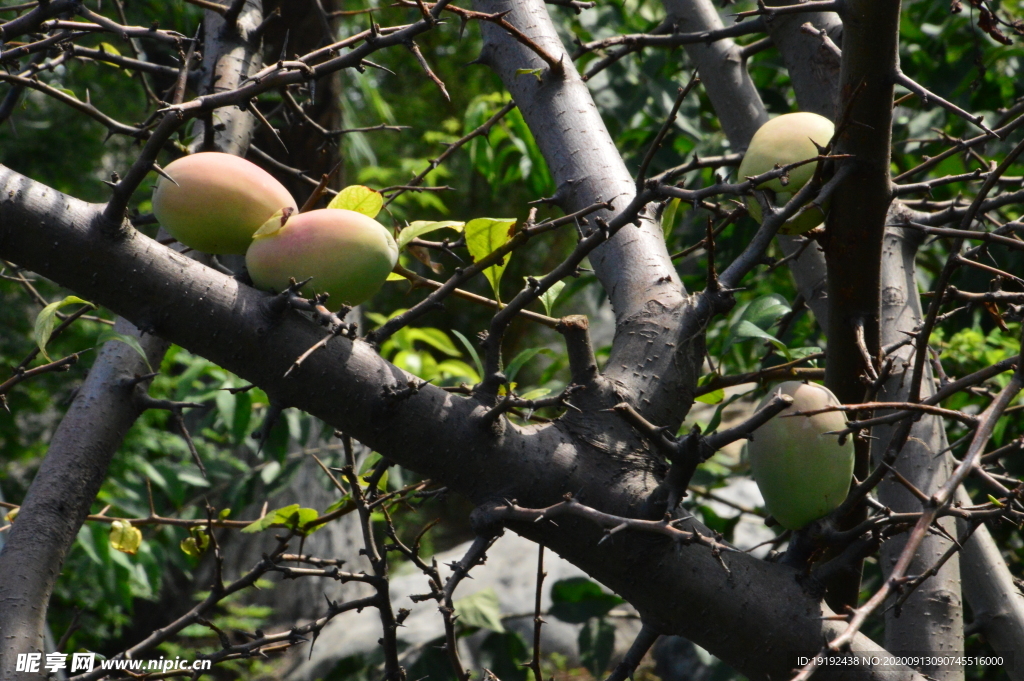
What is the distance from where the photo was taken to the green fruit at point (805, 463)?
2.33 ft

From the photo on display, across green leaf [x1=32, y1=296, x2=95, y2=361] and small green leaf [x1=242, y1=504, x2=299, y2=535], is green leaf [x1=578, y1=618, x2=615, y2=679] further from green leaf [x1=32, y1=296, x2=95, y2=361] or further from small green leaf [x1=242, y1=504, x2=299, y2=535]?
green leaf [x1=32, y1=296, x2=95, y2=361]

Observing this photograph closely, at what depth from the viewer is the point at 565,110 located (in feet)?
3.16

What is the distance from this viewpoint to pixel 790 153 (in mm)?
771

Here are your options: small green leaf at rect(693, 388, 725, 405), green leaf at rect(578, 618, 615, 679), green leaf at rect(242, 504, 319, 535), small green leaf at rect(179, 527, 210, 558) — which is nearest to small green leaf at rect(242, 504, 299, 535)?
green leaf at rect(242, 504, 319, 535)

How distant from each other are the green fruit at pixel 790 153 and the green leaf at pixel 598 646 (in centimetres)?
87

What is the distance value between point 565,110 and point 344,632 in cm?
309

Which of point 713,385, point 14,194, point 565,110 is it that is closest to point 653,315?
point 713,385

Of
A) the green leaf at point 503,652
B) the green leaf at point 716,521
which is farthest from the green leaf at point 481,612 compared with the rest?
the green leaf at point 716,521

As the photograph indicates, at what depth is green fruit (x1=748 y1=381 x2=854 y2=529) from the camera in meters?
0.71

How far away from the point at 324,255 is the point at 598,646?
1.01m

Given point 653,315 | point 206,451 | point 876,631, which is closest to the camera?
point 653,315

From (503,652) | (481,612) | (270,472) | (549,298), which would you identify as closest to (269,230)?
(549,298)

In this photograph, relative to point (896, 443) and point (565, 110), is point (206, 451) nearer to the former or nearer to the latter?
point (565, 110)

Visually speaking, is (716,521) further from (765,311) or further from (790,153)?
(790,153)
